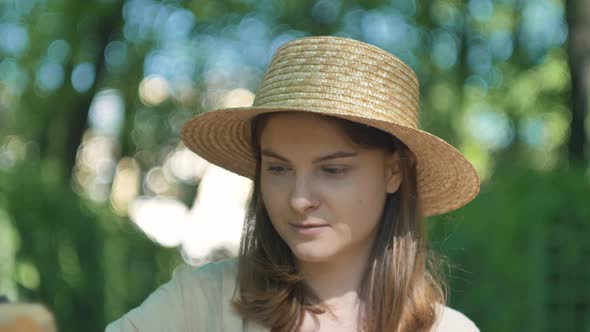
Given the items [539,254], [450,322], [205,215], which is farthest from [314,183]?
[205,215]

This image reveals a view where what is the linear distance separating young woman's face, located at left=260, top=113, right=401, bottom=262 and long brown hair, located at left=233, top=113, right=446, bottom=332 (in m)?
0.09

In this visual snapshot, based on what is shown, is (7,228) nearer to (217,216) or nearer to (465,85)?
(465,85)

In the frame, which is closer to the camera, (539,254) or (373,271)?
(373,271)

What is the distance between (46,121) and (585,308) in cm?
1032

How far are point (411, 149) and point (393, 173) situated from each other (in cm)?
10

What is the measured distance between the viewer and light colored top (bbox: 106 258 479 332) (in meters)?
2.31

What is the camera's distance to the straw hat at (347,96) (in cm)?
229

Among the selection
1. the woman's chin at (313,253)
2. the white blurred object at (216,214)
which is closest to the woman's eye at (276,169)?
the woman's chin at (313,253)

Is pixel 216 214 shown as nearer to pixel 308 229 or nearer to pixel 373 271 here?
pixel 373 271

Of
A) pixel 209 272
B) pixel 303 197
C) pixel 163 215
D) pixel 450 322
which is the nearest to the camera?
pixel 303 197

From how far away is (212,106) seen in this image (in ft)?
58.1

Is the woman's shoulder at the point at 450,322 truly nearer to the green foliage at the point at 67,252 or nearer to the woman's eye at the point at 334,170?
the woman's eye at the point at 334,170

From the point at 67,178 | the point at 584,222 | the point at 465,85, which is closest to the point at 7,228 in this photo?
the point at 584,222

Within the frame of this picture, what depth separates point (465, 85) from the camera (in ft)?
48.2
